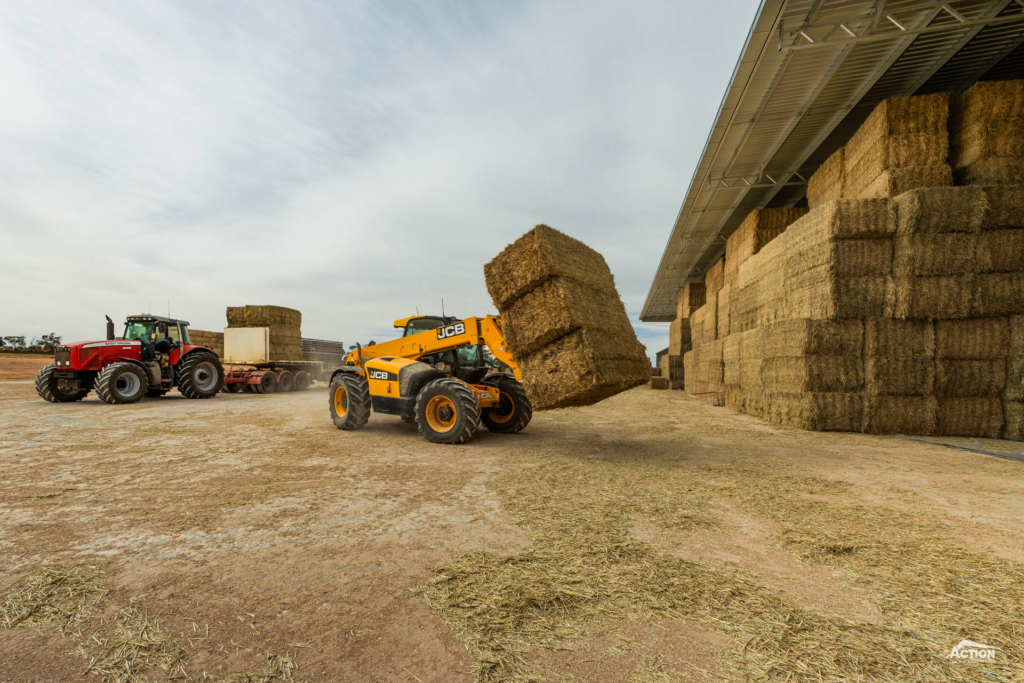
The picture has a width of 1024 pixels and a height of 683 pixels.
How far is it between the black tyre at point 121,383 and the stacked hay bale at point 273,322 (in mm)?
8132

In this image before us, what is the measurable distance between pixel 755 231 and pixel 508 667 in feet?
48.3

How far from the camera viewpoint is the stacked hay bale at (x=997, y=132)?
25.9 ft

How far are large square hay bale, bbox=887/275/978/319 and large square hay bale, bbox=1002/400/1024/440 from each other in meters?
1.67

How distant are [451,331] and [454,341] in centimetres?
20

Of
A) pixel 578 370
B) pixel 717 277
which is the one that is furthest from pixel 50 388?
pixel 717 277

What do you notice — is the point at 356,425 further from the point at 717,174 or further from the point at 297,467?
the point at 717,174

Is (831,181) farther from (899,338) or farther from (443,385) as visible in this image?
(443,385)

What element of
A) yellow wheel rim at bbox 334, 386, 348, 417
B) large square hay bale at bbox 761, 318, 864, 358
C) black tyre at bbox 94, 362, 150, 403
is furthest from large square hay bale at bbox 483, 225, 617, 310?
black tyre at bbox 94, 362, 150, 403

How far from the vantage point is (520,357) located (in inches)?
275

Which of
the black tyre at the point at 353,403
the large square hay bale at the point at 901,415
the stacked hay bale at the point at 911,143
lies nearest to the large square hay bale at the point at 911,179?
the stacked hay bale at the point at 911,143

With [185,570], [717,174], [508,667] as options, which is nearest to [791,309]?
[717,174]

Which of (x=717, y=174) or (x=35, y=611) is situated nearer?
(x=35, y=611)

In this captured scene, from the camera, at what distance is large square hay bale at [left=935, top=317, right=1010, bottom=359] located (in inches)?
313

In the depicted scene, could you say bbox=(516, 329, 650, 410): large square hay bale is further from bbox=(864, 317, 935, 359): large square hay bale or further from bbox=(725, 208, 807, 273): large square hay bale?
bbox=(725, 208, 807, 273): large square hay bale
